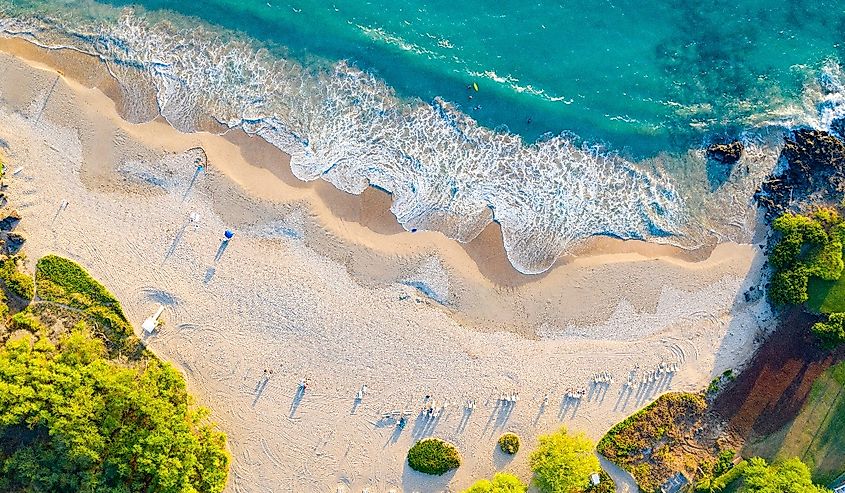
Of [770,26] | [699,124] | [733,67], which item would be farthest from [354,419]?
[770,26]

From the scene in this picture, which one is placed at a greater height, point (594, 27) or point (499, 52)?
point (594, 27)

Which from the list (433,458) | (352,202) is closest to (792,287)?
(433,458)

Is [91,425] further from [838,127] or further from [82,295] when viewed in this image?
[838,127]

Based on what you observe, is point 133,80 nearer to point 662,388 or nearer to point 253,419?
point 253,419

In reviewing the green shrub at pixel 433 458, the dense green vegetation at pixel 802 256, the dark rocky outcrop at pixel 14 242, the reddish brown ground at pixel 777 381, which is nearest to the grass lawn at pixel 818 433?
the reddish brown ground at pixel 777 381

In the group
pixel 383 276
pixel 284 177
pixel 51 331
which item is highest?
pixel 284 177

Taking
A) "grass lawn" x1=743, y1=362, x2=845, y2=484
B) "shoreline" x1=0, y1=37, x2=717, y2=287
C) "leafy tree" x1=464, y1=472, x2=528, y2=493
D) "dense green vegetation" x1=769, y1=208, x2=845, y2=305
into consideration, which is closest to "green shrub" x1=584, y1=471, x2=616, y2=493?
"leafy tree" x1=464, y1=472, x2=528, y2=493

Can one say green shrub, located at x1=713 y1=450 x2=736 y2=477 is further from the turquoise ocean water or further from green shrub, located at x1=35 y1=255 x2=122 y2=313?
green shrub, located at x1=35 y1=255 x2=122 y2=313
